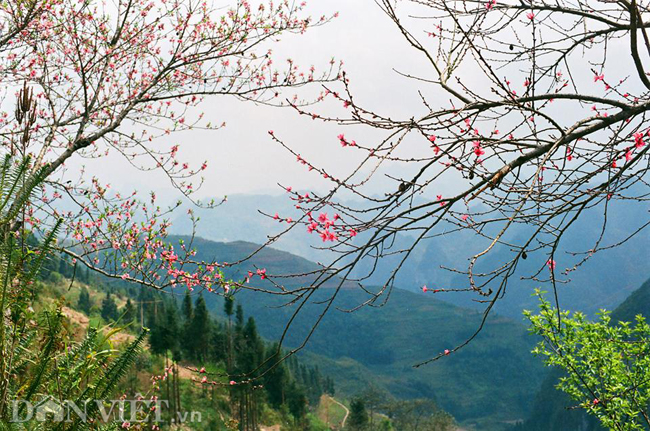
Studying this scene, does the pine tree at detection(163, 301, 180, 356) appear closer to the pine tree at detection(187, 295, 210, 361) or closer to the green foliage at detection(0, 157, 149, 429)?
the pine tree at detection(187, 295, 210, 361)

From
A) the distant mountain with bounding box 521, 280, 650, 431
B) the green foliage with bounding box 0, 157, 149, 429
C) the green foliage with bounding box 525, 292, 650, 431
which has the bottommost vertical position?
the distant mountain with bounding box 521, 280, 650, 431

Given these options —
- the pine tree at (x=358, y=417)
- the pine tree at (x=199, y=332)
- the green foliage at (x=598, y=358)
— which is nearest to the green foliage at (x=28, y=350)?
the green foliage at (x=598, y=358)

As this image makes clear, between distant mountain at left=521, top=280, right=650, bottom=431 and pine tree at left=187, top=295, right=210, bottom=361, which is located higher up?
pine tree at left=187, top=295, right=210, bottom=361

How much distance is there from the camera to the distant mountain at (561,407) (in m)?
115

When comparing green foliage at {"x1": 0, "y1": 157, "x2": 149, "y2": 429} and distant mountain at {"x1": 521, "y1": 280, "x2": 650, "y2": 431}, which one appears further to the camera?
distant mountain at {"x1": 521, "y1": 280, "x2": 650, "y2": 431}

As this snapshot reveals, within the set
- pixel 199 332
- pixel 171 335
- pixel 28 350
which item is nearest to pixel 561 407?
pixel 199 332

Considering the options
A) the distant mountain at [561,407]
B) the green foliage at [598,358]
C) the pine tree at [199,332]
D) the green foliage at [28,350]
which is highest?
the green foliage at [28,350]

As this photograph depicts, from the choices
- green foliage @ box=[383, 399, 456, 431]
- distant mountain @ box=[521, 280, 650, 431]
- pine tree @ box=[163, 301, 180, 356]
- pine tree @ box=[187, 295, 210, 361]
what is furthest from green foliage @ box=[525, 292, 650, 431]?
distant mountain @ box=[521, 280, 650, 431]

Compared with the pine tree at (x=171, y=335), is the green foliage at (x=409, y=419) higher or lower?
lower

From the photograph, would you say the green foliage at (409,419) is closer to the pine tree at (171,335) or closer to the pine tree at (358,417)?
the pine tree at (358,417)

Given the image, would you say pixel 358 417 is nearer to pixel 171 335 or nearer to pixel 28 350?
pixel 171 335

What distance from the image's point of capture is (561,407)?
11681 centimetres

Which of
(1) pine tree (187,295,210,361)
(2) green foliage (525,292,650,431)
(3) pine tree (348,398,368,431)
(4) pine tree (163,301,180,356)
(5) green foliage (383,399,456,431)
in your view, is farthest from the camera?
(5) green foliage (383,399,456,431)

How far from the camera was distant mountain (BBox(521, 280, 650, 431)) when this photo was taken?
4518 inches
